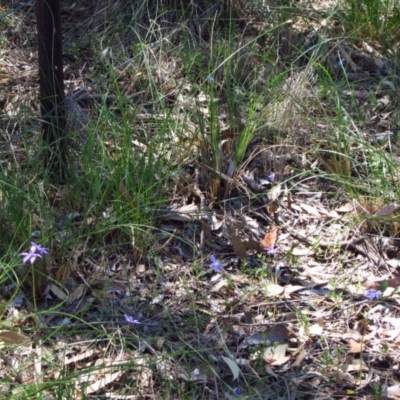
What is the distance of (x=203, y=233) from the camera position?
3676 mm

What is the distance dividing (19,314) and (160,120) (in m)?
1.34

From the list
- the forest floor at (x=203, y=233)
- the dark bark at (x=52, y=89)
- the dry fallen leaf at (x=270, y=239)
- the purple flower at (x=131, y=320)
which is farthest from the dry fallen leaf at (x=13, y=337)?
the dry fallen leaf at (x=270, y=239)

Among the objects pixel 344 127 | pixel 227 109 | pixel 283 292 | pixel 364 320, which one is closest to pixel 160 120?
pixel 227 109

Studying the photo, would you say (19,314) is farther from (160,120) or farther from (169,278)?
(160,120)

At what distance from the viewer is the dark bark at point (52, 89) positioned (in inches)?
141

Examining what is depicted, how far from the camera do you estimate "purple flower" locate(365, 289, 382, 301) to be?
10.5 ft

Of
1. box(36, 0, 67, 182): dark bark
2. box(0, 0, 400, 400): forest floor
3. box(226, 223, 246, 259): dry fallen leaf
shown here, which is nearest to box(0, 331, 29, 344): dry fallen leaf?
box(0, 0, 400, 400): forest floor

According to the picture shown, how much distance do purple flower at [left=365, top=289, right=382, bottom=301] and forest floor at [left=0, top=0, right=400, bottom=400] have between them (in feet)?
0.11

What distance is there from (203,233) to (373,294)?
0.84 m

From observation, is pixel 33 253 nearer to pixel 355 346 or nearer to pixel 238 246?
pixel 238 246

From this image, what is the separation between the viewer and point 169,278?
3.46 m

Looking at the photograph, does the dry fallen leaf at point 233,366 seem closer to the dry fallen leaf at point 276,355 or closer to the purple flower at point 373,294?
the dry fallen leaf at point 276,355

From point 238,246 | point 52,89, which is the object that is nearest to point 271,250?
point 238,246

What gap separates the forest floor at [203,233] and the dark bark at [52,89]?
8 centimetres
